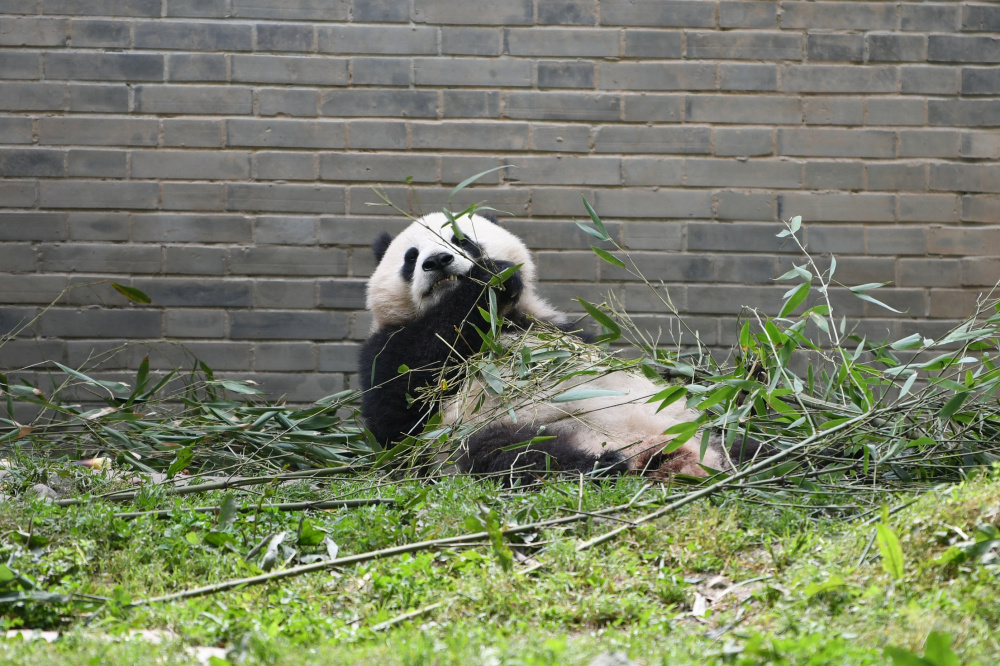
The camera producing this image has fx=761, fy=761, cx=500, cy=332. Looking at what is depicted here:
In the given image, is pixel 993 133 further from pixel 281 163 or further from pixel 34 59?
pixel 34 59

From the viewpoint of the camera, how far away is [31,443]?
3.64 meters

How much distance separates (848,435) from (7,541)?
2.34 metres

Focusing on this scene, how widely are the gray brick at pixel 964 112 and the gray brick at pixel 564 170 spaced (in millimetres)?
1862

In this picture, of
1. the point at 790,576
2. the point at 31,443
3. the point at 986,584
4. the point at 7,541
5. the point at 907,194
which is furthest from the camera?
the point at 907,194

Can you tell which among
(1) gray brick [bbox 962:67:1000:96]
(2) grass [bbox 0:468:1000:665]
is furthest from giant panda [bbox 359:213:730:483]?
(1) gray brick [bbox 962:67:1000:96]

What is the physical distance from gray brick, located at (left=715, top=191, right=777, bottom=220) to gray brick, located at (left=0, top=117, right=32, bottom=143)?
3963 millimetres

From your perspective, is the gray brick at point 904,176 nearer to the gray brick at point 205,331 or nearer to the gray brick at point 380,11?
the gray brick at point 380,11

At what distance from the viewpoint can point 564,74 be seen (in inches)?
173

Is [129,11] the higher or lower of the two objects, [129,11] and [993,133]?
the higher

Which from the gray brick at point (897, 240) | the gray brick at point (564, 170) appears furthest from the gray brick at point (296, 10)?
the gray brick at point (897, 240)

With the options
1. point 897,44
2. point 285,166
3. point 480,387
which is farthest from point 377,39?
point 897,44

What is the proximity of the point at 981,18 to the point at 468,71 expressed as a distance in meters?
2.99

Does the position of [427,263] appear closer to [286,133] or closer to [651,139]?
[286,133]

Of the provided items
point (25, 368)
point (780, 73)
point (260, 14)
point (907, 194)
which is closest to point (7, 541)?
point (25, 368)
